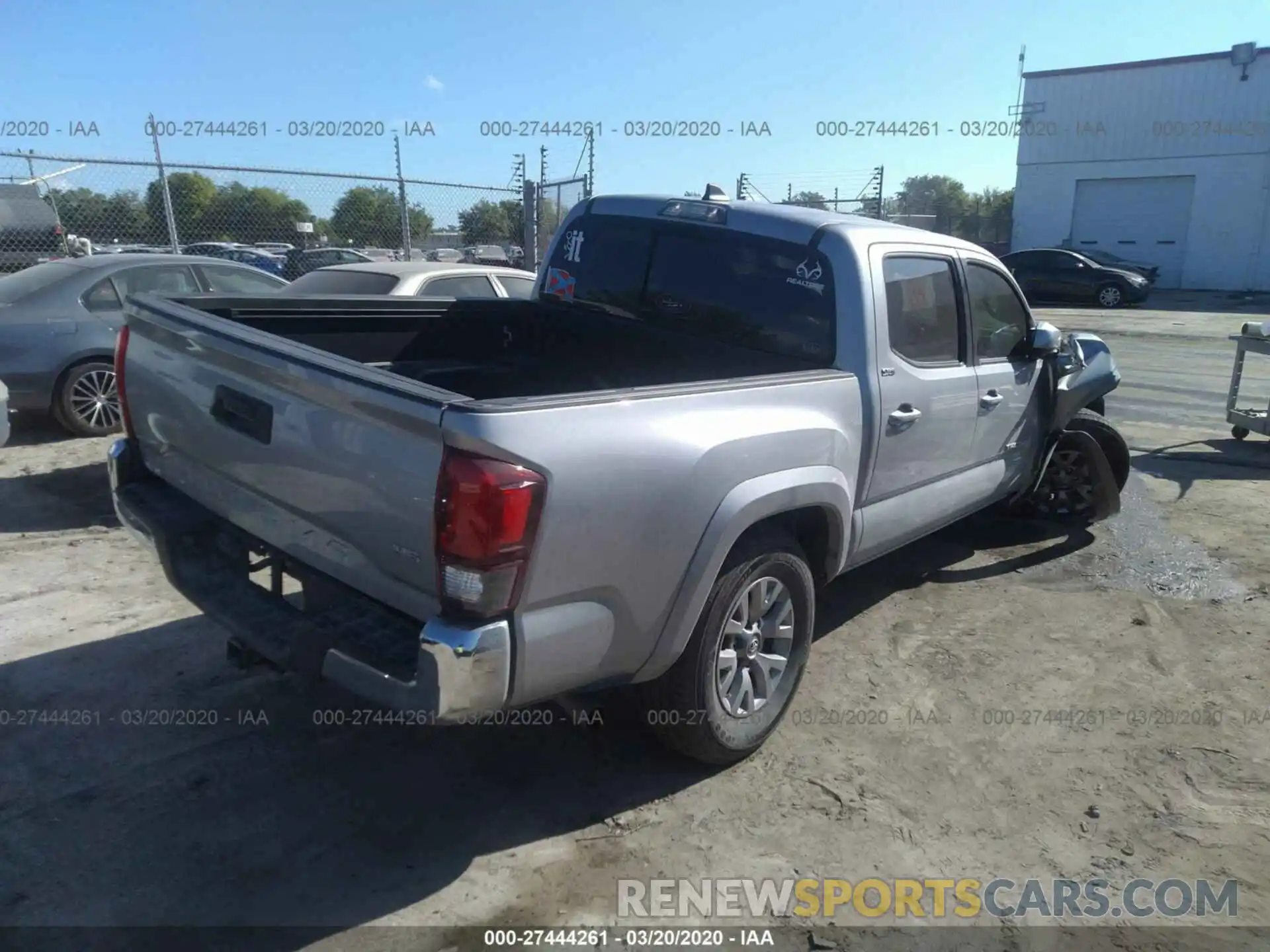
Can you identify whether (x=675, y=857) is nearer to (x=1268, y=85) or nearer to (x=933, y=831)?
(x=933, y=831)

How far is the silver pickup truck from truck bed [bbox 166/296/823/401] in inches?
0.5

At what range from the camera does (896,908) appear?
2943 mm

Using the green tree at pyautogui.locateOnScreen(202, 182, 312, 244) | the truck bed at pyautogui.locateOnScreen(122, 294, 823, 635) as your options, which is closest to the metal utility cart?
the truck bed at pyautogui.locateOnScreen(122, 294, 823, 635)

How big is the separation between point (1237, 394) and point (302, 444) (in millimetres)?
9019

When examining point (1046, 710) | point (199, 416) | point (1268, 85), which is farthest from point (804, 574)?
point (1268, 85)

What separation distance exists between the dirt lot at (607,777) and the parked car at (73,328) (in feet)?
8.82

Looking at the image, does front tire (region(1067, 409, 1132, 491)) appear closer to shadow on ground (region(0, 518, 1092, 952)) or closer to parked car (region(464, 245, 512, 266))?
shadow on ground (region(0, 518, 1092, 952))

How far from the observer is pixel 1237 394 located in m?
8.95

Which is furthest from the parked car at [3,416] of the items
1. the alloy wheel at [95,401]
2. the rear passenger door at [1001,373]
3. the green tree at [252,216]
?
the green tree at [252,216]

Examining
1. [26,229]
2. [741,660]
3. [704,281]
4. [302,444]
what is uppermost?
[26,229]

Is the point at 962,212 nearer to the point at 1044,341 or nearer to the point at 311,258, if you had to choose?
the point at 311,258

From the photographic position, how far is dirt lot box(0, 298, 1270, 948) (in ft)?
9.67

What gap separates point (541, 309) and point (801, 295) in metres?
1.37

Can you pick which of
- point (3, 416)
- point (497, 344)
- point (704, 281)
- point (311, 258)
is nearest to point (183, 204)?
point (311, 258)
